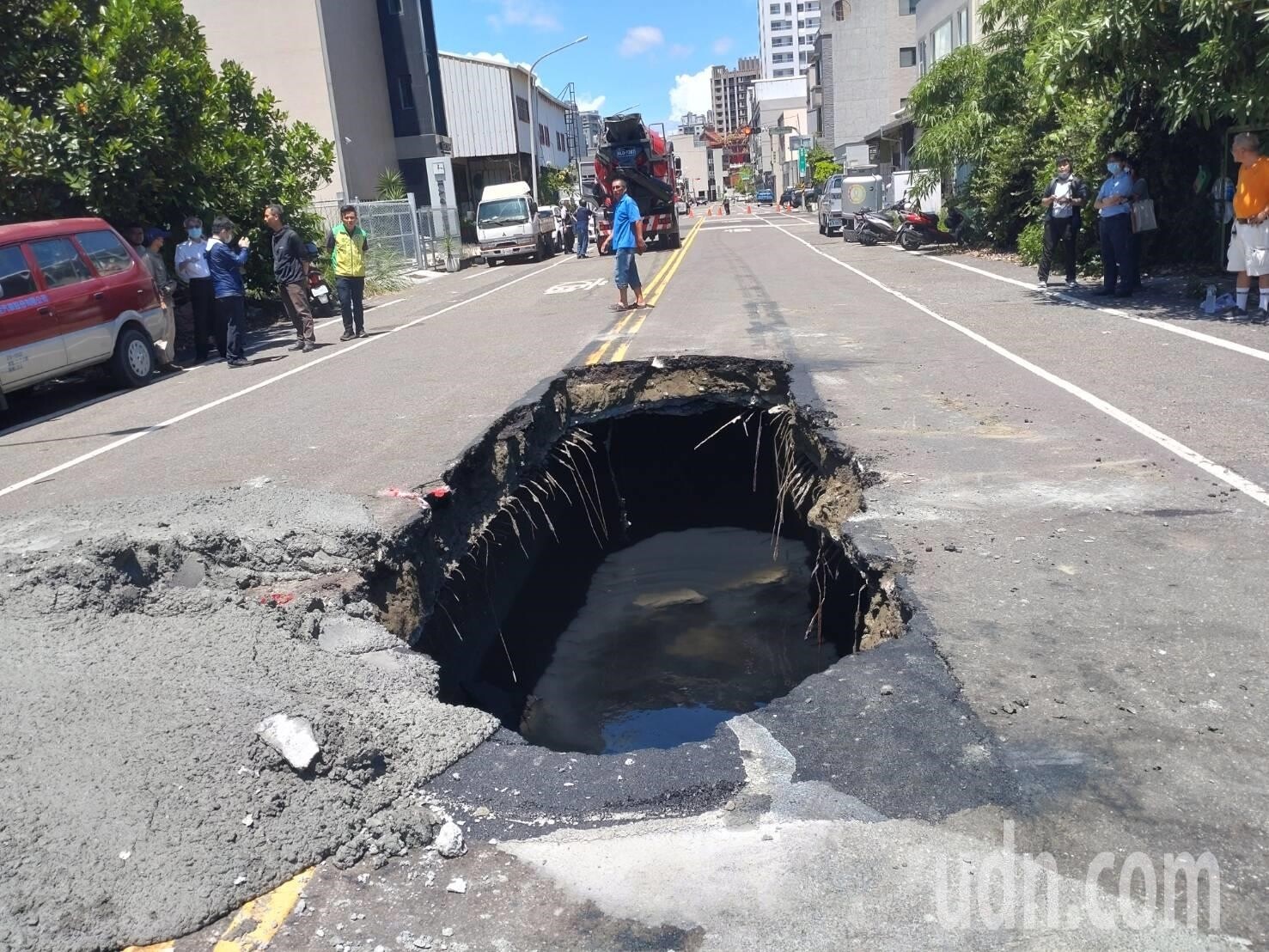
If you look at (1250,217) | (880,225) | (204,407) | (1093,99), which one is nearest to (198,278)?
(204,407)

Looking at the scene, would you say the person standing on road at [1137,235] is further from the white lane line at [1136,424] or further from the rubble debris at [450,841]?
the rubble debris at [450,841]

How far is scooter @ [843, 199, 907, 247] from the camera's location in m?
27.5

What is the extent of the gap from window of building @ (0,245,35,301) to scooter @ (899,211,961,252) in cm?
2003

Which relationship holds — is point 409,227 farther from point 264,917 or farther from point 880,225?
point 264,917

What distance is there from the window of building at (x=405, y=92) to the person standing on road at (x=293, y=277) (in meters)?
29.1

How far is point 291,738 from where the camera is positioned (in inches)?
127

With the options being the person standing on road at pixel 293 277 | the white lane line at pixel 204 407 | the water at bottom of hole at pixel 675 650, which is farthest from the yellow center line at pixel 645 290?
the person standing on road at pixel 293 277

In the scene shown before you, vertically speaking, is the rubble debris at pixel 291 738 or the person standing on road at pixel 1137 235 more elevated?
the person standing on road at pixel 1137 235

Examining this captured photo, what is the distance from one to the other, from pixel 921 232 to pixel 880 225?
2.47 m

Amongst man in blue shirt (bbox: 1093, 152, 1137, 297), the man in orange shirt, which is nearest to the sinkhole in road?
the man in orange shirt

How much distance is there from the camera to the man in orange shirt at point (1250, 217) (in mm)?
10234

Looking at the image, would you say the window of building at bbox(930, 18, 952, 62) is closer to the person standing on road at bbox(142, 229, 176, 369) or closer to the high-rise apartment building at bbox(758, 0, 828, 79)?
the person standing on road at bbox(142, 229, 176, 369)

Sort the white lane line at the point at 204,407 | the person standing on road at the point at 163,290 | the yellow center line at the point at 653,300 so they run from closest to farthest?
the white lane line at the point at 204,407
the yellow center line at the point at 653,300
the person standing on road at the point at 163,290

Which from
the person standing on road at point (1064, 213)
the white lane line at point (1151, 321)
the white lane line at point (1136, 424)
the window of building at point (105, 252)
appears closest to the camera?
the white lane line at point (1136, 424)
